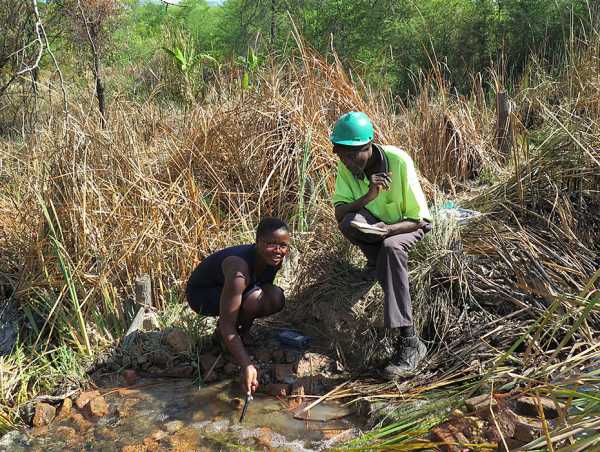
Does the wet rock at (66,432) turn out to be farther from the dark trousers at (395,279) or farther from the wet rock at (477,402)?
the wet rock at (477,402)

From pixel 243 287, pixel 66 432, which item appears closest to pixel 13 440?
pixel 66 432

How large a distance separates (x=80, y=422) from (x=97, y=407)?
0.35ft

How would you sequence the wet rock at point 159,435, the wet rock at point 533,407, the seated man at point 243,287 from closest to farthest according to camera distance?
the wet rock at point 533,407, the wet rock at point 159,435, the seated man at point 243,287

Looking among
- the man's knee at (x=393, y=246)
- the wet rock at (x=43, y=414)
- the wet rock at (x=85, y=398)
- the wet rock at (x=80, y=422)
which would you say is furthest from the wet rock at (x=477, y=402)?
the wet rock at (x=43, y=414)

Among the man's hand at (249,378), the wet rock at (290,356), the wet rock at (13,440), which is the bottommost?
the wet rock at (290,356)

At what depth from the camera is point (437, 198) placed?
4.28 metres

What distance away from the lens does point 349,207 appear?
3332 millimetres

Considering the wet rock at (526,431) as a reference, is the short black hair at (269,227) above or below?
above

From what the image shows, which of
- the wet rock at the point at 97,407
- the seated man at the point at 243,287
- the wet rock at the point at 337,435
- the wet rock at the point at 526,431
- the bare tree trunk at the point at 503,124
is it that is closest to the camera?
the wet rock at the point at 526,431

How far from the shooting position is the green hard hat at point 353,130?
10.3 feet

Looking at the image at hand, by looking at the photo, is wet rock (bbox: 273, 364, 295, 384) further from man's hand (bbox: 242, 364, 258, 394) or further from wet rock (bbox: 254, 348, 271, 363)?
man's hand (bbox: 242, 364, 258, 394)

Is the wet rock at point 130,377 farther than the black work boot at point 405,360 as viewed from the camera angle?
Yes

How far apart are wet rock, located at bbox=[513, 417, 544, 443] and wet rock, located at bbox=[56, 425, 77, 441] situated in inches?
82.3

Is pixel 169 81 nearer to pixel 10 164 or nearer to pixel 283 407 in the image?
pixel 10 164
